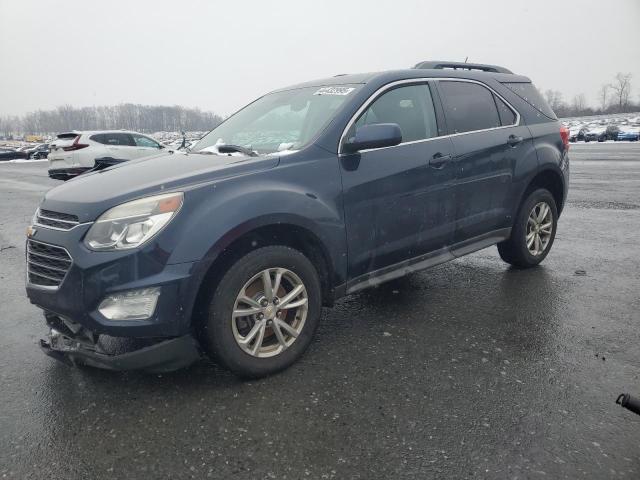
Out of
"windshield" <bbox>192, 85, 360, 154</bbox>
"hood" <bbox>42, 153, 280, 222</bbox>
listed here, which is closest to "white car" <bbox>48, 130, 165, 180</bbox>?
"windshield" <bbox>192, 85, 360, 154</bbox>

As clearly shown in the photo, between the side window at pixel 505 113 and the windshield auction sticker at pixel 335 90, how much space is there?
65.8 inches

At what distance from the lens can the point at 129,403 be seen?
2.65 metres

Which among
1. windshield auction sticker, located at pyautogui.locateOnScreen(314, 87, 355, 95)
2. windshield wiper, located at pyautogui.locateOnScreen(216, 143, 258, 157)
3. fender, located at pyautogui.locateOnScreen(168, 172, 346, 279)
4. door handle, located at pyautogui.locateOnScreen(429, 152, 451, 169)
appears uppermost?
windshield auction sticker, located at pyautogui.locateOnScreen(314, 87, 355, 95)

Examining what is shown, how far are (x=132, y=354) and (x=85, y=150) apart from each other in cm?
1410

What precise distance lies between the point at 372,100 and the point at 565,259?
3.18 meters

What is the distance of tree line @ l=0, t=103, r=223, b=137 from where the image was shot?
387 ft

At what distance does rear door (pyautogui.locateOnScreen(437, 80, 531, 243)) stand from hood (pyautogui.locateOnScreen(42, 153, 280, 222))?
1719 mm

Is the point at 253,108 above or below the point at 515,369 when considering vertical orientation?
above

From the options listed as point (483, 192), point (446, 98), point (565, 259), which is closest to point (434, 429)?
point (483, 192)

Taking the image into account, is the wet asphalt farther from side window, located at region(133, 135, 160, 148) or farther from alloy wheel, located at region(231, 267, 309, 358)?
side window, located at region(133, 135, 160, 148)

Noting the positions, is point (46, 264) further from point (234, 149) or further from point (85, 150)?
point (85, 150)

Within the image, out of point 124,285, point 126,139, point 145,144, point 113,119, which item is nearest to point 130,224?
point 124,285

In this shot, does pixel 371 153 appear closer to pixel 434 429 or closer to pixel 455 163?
pixel 455 163

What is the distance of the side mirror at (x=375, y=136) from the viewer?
312 cm
